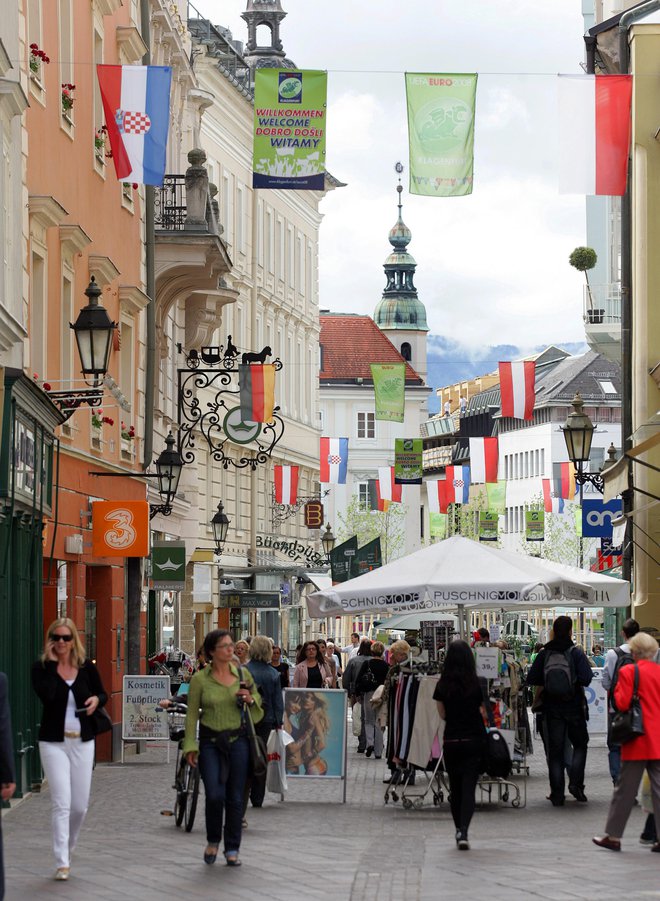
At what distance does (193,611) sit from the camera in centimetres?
4347

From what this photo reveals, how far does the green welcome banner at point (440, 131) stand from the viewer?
72.0 feet

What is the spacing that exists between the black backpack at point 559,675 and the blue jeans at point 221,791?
21.3 feet

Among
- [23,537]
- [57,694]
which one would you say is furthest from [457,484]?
[57,694]

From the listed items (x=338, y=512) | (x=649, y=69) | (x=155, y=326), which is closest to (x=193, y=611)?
(x=155, y=326)

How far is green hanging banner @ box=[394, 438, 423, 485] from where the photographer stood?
59438 millimetres

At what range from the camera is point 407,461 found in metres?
60.1

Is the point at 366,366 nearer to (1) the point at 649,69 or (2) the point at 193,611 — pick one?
(2) the point at 193,611

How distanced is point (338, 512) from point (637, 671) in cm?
10326

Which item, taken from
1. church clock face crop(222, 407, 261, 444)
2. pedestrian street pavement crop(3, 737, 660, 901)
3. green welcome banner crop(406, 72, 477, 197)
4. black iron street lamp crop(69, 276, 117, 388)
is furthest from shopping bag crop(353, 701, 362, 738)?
black iron street lamp crop(69, 276, 117, 388)

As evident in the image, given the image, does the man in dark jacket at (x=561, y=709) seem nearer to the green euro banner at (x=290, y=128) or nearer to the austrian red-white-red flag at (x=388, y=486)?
the green euro banner at (x=290, y=128)

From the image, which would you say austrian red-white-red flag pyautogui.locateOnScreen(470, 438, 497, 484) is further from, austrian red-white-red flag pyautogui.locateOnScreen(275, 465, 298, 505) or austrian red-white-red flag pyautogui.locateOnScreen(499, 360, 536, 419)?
austrian red-white-red flag pyautogui.locateOnScreen(499, 360, 536, 419)

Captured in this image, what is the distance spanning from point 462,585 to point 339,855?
6.16m

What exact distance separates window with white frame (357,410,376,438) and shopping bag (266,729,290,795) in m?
105

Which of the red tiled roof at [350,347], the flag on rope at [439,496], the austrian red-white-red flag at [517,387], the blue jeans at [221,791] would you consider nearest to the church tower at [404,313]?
the red tiled roof at [350,347]
